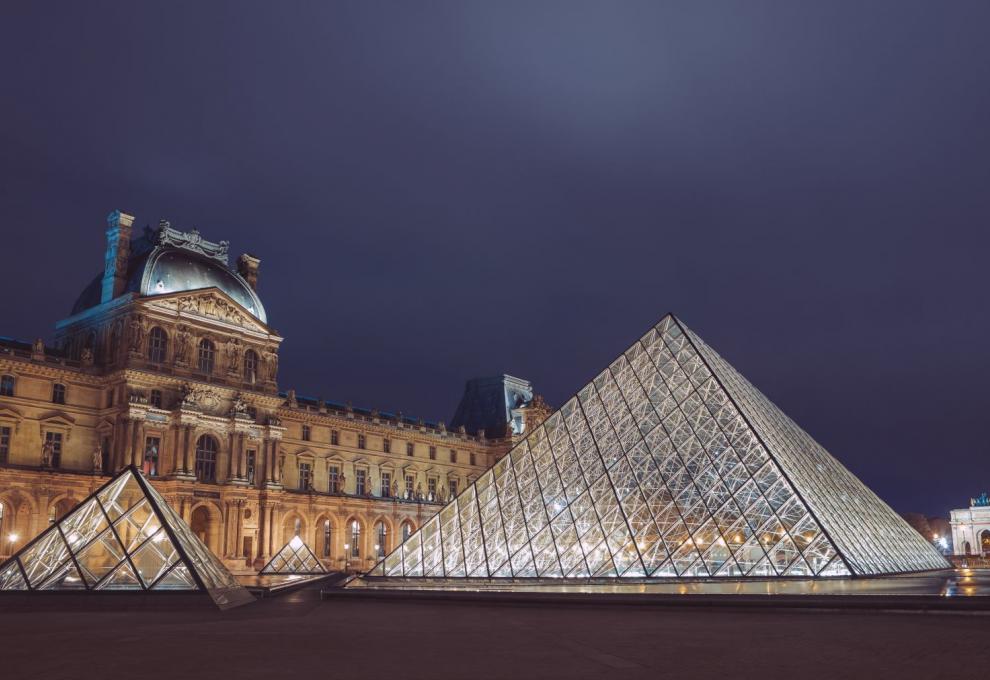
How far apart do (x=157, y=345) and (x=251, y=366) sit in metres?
5.51

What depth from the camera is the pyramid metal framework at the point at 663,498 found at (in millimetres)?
20016

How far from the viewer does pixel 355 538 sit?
53.5 meters

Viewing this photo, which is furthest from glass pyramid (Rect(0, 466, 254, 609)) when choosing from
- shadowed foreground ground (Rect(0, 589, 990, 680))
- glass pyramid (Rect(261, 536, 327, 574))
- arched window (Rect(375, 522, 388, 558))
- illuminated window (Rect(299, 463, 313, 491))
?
arched window (Rect(375, 522, 388, 558))

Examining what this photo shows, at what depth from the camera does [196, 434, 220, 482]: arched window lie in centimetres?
4319

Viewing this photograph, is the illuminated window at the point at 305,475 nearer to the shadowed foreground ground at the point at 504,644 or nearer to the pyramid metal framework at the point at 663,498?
the pyramid metal framework at the point at 663,498

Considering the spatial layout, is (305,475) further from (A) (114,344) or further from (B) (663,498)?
(B) (663,498)

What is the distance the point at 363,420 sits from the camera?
55.7m

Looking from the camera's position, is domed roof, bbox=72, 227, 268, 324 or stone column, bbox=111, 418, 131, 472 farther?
domed roof, bbox=72, 227, 268, 324

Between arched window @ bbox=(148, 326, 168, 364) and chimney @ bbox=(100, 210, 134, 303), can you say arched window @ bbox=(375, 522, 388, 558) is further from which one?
chimney @ bbox=(100, 210, 134, 303)

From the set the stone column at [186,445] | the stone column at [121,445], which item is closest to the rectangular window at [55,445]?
the stone column at [121,445]

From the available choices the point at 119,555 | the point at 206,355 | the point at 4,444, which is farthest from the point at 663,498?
the point at 4,444

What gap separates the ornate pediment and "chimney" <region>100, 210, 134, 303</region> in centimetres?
285

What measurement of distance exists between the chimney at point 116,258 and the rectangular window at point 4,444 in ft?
26.0

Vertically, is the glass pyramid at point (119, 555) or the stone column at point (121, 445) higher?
the stone column at point (121, 445)
